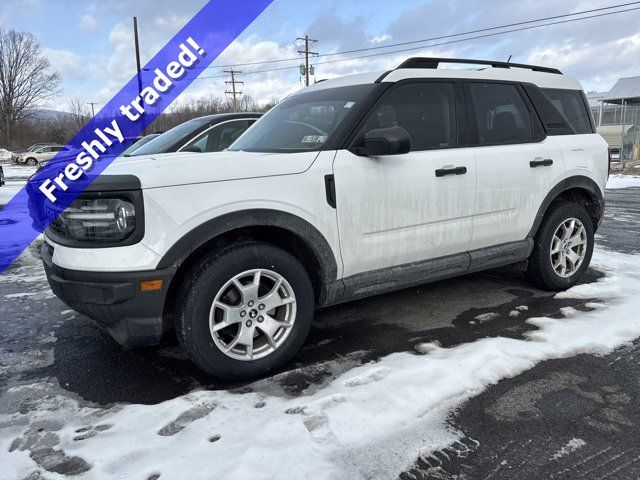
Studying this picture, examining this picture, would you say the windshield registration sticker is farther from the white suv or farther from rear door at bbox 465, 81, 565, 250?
rear door at bbox 465, 81, 565, 250

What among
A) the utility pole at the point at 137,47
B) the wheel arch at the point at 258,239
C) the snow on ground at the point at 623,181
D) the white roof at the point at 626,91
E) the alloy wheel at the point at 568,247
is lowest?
the snow on ground at the point at 623,181

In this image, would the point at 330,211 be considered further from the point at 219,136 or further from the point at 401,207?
the point at 219,136

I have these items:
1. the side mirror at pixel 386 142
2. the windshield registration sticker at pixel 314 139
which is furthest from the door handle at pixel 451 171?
the windshield registration sticker at pixel 314 139

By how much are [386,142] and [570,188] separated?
7.46 feet

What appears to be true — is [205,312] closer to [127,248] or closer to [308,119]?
[127,248]

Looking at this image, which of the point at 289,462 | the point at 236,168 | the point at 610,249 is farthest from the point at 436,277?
the point at 610,249

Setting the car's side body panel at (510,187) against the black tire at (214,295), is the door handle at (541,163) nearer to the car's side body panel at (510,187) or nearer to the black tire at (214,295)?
the car's side body panel at (510,187)

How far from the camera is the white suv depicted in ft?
9.13

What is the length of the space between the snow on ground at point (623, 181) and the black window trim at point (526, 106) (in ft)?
39.0

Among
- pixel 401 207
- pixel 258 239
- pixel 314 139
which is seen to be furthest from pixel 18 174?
pixel 401 207

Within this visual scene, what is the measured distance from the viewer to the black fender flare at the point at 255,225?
110 inches

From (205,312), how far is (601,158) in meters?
3.94

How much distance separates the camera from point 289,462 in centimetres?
224

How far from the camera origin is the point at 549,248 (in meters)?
4.50
